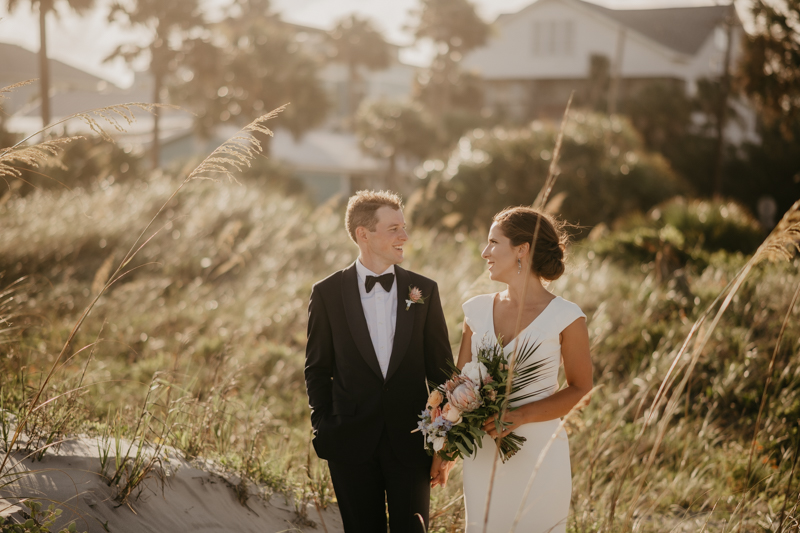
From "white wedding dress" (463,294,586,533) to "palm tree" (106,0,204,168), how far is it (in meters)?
25.8

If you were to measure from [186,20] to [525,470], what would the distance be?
27.9 meters

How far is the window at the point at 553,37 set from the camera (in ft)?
134

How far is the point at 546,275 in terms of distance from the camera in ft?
11.4

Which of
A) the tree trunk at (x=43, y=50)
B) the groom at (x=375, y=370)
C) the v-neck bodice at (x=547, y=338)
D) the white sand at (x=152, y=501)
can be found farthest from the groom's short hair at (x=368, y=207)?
the tree trunk at (x=43, y=50)

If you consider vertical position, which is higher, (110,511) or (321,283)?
(321,283)

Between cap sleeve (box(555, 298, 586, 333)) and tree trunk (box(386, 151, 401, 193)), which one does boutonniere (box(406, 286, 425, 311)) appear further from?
tree trunk (box(386, 151, 401, 193))

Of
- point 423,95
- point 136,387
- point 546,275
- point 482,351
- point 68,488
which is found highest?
point 423,95

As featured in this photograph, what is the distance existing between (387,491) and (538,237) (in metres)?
1.53

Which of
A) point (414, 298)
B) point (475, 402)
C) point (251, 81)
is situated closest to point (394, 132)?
point (251, 81)

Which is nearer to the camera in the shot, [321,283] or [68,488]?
[68,488]

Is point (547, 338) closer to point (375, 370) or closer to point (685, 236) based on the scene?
point (375, 370)

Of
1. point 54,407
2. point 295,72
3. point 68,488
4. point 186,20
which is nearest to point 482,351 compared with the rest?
point 68,488

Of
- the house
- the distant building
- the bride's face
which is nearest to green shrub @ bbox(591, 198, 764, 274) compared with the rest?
the bride's face

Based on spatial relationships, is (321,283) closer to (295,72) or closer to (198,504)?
(198,504)
